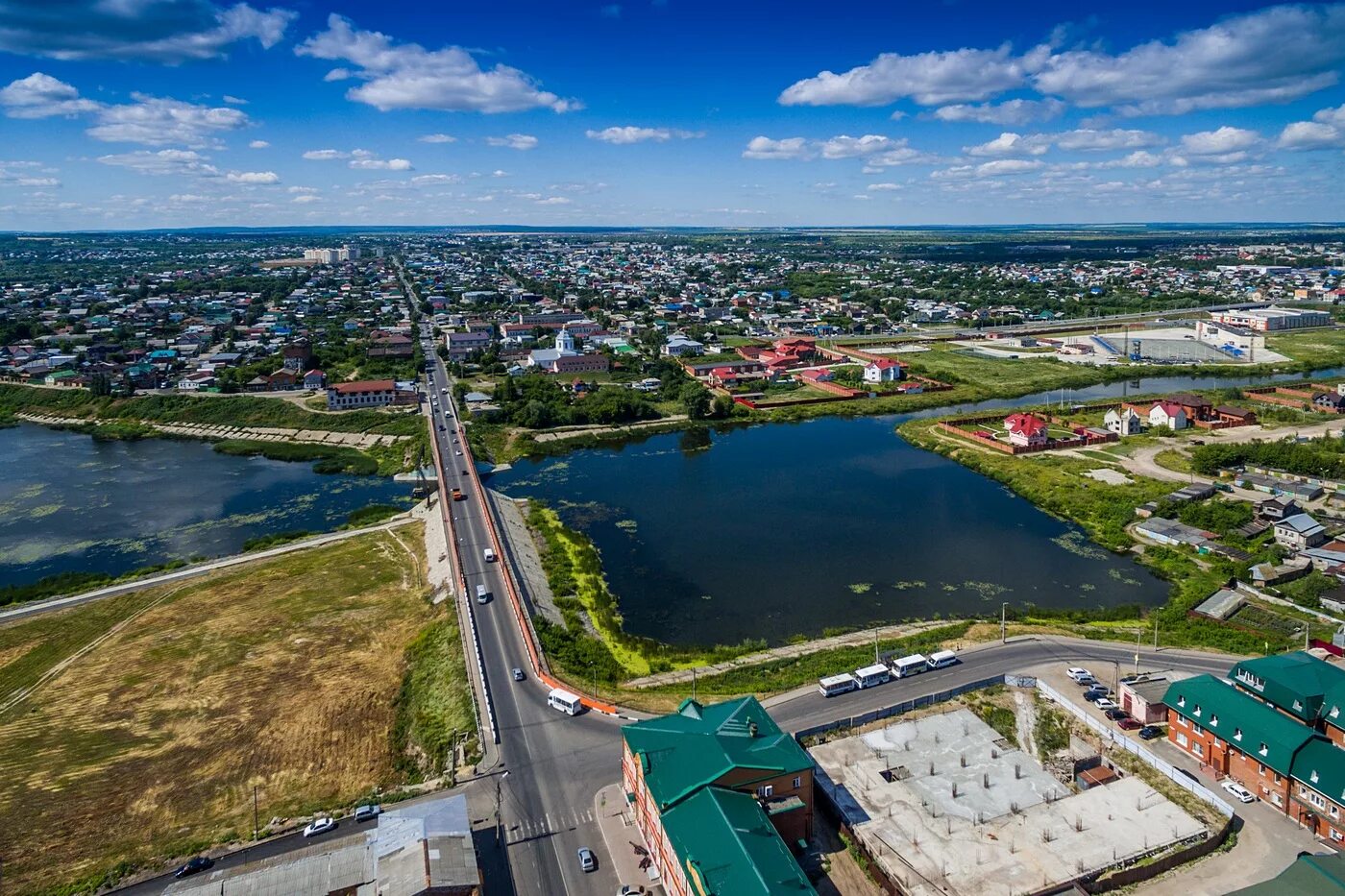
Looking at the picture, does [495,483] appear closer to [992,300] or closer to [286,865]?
[286,865]

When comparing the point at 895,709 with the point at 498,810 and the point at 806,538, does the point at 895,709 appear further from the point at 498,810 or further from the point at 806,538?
the point at 806,538

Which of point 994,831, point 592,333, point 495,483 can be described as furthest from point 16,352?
point 994,831

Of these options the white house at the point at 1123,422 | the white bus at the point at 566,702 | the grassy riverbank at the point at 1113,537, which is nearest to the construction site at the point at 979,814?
the white bus at the point at 566,702

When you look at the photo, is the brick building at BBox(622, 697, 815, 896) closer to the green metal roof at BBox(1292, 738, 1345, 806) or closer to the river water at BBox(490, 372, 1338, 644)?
the river water at BBox(490, 372, 1338, 644)

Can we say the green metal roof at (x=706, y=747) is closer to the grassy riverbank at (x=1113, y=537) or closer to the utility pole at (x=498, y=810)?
the utility pole at (x=498, y=810)

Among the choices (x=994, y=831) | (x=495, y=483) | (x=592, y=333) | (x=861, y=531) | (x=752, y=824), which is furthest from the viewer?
(x=592, y=333)
